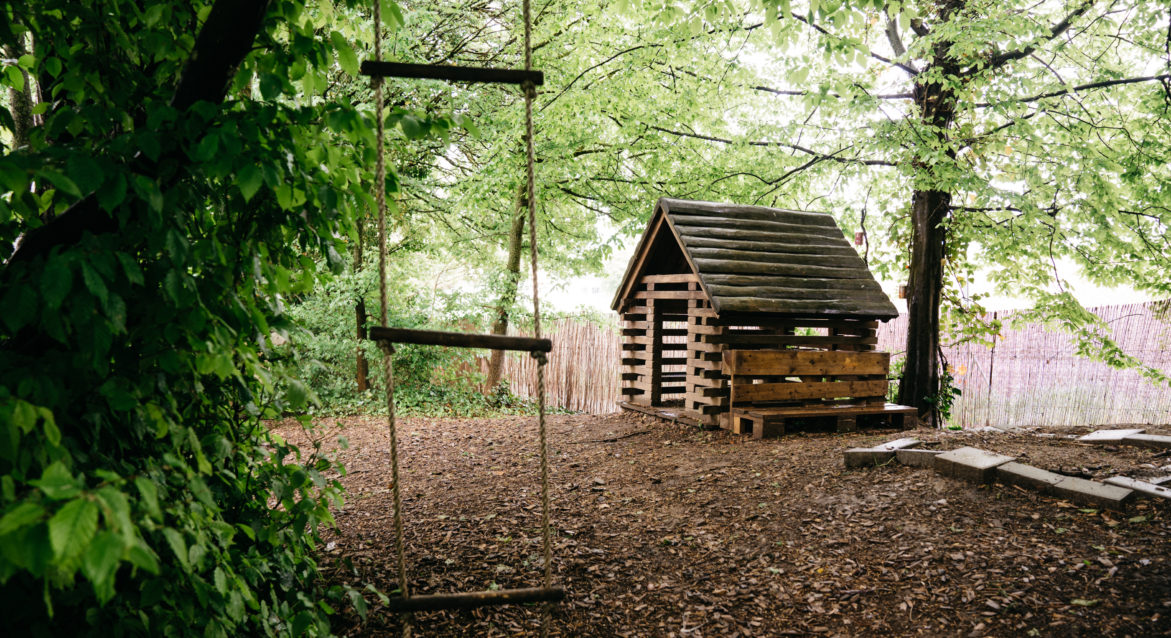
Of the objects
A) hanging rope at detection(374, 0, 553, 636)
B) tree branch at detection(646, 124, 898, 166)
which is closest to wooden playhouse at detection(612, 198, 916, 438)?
tree branch at detection(646, 124, 898, 166)

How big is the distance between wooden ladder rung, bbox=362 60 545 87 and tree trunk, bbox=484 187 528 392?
10573 millimetres

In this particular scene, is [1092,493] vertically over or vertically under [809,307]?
under

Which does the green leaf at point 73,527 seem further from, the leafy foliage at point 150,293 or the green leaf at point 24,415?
the green leaf at point 24,415

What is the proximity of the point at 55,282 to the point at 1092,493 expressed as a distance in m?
6.03

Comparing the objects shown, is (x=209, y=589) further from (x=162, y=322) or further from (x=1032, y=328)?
(x=1032, y=328)

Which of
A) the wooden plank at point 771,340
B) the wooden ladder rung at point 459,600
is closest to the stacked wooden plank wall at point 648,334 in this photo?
the wooden plank at point 771,340

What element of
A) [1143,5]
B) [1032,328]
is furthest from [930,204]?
[1032,328]

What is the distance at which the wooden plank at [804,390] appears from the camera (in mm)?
8312

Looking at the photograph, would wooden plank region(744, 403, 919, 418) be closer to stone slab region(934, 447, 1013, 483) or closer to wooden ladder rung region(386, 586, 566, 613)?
stone slab region(934, 447, 1013, 483)

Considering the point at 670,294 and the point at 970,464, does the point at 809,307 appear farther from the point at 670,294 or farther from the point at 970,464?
the point at 970,464

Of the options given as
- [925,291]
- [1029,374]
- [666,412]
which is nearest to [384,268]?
[666,412]

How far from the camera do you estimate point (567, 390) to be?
15727 mm

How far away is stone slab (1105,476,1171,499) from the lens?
459 cm

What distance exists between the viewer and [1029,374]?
12.6m
